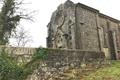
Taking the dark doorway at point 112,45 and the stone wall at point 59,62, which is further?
the dark doorway at point 112,45

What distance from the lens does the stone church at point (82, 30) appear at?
73.3ft

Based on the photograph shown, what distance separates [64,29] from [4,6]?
288 inches

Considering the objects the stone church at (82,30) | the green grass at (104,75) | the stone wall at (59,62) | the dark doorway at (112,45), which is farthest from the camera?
the dark doorway at (112,45)

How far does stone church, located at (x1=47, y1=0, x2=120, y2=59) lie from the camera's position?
2233 cm

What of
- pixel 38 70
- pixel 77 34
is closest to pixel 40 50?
pixel 38 70

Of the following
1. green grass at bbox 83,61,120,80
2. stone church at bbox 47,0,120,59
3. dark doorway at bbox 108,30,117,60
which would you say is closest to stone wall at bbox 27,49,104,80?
green grass at bbox 83,61,120,80

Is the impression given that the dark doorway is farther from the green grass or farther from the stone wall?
the green grass

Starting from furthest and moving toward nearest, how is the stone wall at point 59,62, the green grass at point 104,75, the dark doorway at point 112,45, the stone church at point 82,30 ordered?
the dark doorway at point 112,45 → the stone church at point 82,30 → the green grass at point 104,75 → the stone wall at point 59,62

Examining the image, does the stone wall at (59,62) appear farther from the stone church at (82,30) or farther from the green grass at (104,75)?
the stone church at (82,30)

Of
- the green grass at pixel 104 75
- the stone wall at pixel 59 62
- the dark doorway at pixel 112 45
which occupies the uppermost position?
the dark doorway at pixel 112 45

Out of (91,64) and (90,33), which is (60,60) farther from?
(90,33)

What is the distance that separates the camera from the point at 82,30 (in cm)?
2259

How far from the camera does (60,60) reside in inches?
556

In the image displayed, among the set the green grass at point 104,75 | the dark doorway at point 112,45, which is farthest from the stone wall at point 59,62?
the dark doorway at point 112,45
